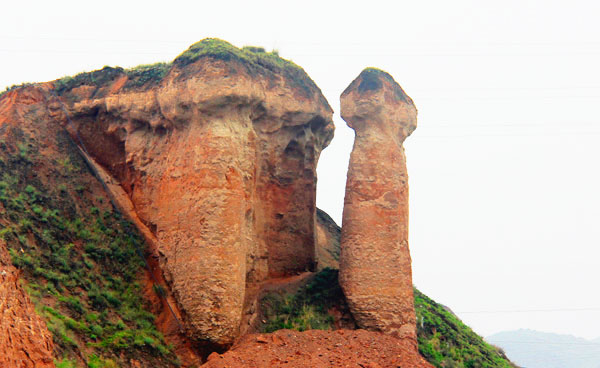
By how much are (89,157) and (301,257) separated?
7794 millimetres

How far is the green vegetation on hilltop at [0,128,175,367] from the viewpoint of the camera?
1234cm

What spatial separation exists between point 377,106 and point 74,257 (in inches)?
397

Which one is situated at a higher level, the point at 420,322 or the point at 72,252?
the point at 72,252

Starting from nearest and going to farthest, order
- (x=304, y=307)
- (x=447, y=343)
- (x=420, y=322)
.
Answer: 1. (x=304, y=307)
2. (x=447, y=343)
3. (x=420, y=322)

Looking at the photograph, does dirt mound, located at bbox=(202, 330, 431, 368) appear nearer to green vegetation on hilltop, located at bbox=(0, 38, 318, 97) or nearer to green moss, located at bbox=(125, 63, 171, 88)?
green vegetation on hilltop, located at bbox=(0, 38, 318, 97)

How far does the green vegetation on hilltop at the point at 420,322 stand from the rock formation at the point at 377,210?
95 centimetres

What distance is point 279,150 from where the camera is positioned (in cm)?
1909

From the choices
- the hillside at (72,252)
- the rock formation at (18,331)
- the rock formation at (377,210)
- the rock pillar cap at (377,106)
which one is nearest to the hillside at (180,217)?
the hillside at (72,252)

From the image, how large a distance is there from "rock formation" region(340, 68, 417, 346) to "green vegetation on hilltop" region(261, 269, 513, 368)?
0.95 metres

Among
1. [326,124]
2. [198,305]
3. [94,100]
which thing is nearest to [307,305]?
[198,305]

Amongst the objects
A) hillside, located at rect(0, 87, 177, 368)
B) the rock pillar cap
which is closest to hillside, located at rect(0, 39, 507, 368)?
hillside, located at rect(0, 87, 177, 368)

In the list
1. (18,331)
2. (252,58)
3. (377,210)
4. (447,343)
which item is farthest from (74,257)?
(447,343)

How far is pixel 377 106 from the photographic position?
18.3m

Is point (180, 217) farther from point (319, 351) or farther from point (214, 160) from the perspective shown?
point (319, 351)
